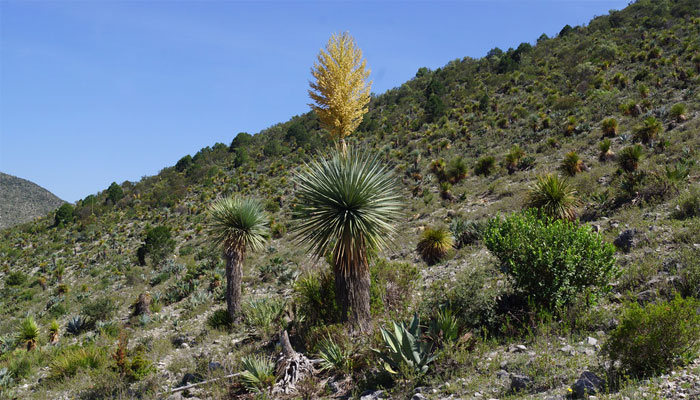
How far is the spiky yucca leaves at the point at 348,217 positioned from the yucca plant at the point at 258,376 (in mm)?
1933

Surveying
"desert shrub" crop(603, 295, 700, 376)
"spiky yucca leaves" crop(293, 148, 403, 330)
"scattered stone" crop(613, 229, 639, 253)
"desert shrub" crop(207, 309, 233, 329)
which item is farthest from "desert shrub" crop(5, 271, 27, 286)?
"desert shrub" crop(603, 295, 700, 376)

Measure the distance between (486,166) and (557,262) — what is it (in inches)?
696

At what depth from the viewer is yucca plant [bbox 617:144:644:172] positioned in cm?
1376

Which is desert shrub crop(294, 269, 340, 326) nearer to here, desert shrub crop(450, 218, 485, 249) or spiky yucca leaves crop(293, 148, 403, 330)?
spiky yucca leaves crop(293, 148, 403, 330)

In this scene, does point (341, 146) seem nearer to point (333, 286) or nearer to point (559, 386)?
point (333, 286)

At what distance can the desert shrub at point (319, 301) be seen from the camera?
32.0 feet

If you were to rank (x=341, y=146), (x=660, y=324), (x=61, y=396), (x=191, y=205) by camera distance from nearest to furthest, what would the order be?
(x=660, y=324), (x=341, y=146), (x=61, y=396), (x=191, y=205)

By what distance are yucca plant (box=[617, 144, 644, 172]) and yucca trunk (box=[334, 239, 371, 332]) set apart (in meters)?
11.4

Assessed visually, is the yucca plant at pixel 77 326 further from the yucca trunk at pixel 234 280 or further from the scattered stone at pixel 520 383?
the scattered stone at pixel 520 383

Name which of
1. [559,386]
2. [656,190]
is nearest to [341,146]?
[559,386]

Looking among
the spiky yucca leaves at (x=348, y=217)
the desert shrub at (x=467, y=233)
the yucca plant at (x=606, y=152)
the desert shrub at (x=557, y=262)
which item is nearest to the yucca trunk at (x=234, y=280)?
the spiky yucca leaves at (x=348, y=217)

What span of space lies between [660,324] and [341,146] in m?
5.97

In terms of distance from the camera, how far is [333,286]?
1010 cm

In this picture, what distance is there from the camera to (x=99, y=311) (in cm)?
1823
